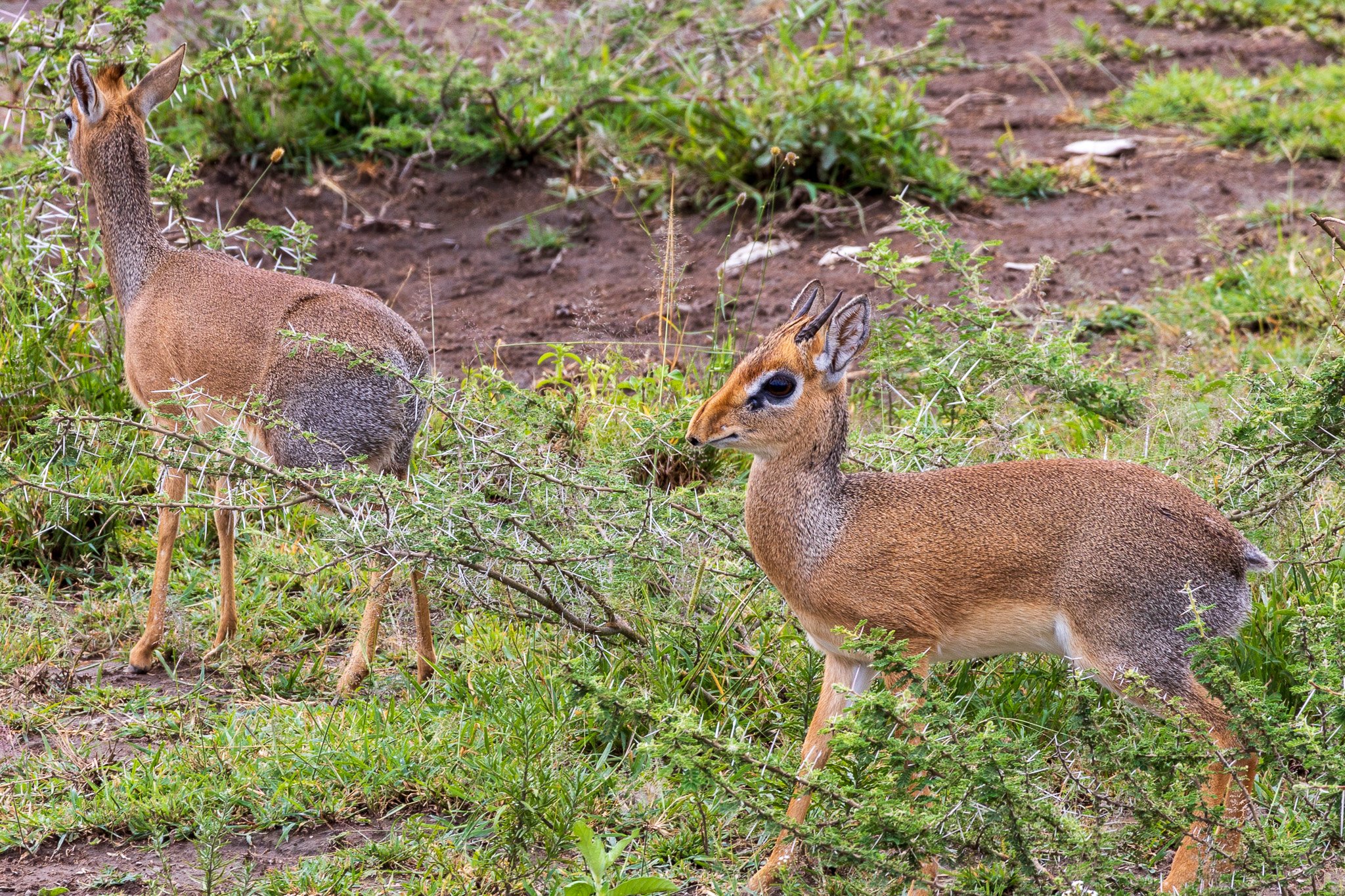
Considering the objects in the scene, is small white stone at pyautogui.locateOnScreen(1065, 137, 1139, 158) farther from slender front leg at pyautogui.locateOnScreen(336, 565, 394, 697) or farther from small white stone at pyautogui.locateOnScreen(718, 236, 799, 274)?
slender front leg at pyautogui.locateOnScreen(336, 565, 394, 697)

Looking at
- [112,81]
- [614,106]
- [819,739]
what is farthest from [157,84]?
[614,106]

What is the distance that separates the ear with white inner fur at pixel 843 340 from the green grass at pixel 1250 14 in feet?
22.2

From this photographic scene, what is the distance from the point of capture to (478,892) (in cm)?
303

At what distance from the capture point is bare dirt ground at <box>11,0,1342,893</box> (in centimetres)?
585

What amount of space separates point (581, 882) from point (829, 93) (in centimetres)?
451

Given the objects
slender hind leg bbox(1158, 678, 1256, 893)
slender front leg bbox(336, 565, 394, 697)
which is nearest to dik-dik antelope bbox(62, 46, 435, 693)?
slender front leg bbox(336, 565, 394, 697)

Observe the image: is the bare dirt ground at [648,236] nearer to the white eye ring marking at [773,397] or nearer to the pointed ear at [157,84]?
the pointed ear at [157,84]

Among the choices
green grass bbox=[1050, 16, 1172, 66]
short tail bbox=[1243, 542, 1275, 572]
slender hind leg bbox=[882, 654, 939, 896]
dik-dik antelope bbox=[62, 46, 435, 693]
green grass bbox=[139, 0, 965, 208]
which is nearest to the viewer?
slender hind leg bbox=[882, 654, 939, 896]

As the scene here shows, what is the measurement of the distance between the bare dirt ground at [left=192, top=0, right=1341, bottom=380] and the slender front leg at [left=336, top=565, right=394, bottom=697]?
1.60 metres

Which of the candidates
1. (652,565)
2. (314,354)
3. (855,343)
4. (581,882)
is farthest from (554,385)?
(581,882)

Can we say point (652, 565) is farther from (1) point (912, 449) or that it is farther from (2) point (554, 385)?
(2) point (554, 385)

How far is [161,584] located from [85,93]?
1541 mm

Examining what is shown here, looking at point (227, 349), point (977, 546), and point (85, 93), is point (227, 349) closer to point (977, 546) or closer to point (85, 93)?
point (85, 93)

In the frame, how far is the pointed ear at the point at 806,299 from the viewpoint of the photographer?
332 centimetres
